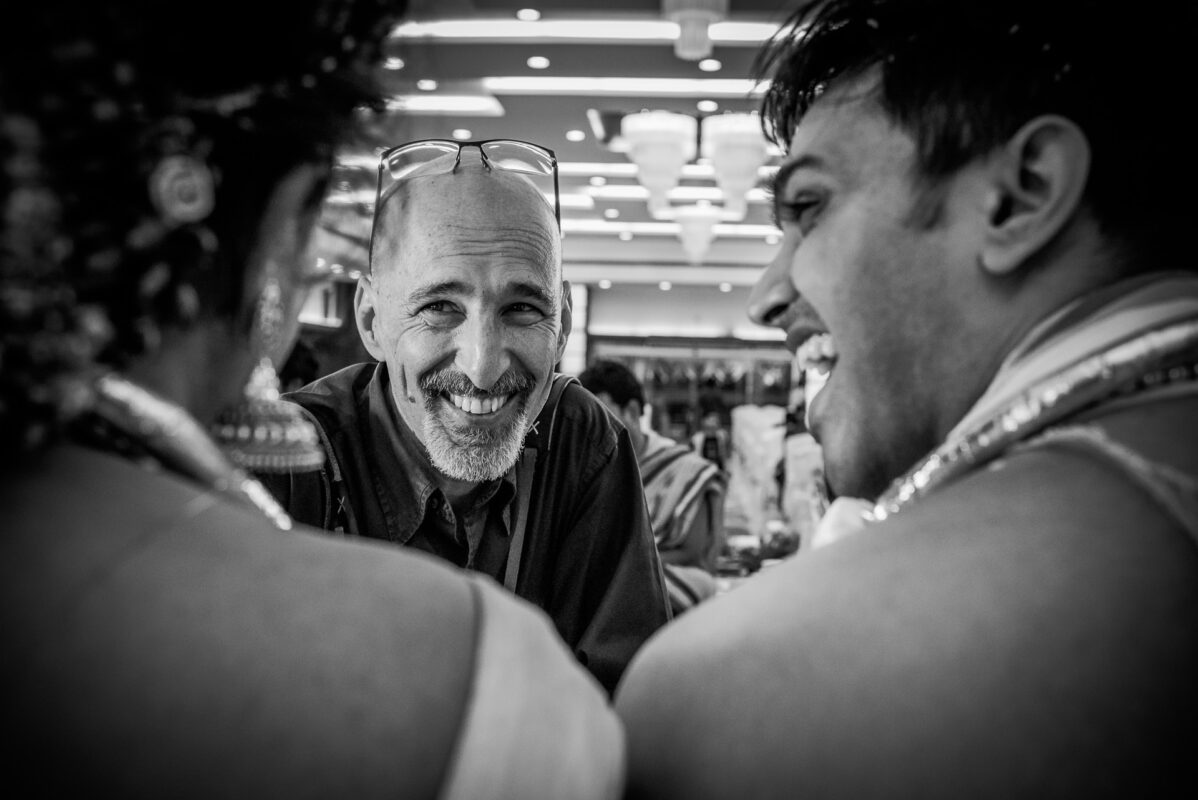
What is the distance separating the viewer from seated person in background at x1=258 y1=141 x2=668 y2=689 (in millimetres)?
1698

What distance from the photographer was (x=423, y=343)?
1712 mm

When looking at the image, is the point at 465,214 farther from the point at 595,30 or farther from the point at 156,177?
the point at 595,30

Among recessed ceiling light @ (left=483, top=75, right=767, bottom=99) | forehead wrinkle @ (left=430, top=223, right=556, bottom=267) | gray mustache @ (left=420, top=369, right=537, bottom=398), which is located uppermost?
recessed ceiling light @ (left=483, top=75, right=767, bottom=99)

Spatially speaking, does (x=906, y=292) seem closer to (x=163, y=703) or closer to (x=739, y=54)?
(x=163, y=703)

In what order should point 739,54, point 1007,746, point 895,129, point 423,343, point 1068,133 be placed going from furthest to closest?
point 739,54, point 423,343, point 895,129, point 1068,133, point 1007,746

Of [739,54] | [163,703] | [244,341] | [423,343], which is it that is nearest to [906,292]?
[244,341]

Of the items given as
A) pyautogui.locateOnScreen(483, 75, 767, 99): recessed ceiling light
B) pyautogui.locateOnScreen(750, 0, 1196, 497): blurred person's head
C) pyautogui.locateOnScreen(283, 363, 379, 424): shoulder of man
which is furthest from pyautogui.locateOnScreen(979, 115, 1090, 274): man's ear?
pyautogui.locateOnScreen(483, 75, 767, 99): recessed ceiling light

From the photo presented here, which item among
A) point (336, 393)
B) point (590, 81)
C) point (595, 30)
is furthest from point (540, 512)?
point (590, 81)

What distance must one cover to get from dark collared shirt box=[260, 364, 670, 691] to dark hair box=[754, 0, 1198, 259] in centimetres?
97

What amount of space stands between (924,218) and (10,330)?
79 centimetres

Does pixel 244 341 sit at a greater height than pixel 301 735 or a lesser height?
greater

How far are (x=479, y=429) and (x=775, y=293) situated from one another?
698 millimetres

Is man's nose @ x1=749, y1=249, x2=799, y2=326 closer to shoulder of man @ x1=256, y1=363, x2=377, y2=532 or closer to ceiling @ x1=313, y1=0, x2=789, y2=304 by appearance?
shoulder of man @ x1=256, y1=363, x2=377, y2=532

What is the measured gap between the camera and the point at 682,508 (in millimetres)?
3781
